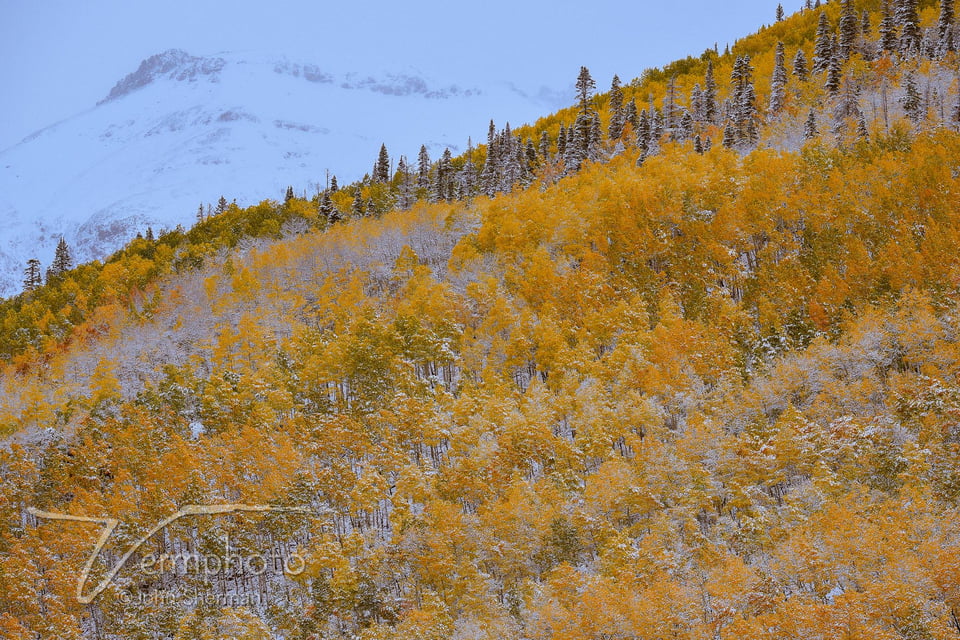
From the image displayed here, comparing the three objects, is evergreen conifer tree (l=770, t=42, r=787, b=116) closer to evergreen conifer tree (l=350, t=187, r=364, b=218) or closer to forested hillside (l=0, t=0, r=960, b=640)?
forested hillside (l=0, t=0, r=960, b=640)

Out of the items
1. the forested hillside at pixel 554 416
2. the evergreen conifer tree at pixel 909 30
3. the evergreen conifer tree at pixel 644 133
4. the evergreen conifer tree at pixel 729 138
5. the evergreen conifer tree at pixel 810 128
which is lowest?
the forested hillside at pixel 554 416

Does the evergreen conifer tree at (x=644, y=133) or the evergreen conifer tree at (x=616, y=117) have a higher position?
the evergreen conifer tree at (x=616, y=117)


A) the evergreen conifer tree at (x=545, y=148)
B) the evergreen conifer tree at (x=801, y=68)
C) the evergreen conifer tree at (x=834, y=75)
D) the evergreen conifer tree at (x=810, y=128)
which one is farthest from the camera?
the evergreen conifer tree at (x=545, y=148)

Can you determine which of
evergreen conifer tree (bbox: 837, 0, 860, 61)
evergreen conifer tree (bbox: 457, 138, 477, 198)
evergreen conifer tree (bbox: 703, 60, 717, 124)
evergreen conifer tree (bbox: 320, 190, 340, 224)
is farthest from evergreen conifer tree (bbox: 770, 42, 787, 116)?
evergreen conifer tree (bbox: 320, 190, 340, 224)

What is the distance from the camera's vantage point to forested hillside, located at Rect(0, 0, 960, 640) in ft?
141

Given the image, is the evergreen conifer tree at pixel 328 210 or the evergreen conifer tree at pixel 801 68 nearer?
the evergreen conifer tree at pixel 801 68

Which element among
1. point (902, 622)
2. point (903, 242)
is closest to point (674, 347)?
point (903, 242)

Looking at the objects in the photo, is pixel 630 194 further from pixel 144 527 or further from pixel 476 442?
pixel 144 527

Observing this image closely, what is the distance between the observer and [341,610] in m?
45.8

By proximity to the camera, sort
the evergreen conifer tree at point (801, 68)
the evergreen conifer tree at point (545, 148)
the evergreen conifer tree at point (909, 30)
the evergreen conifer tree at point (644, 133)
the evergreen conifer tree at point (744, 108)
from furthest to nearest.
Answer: the evergreen conifer tree at point (545, 148) < the evergreen conifer tree at point (801, 68) < the evergreen conifer tree at point (644, 133) < the evergreen conifer tree at point (909, 30) < the evergreen conifer tree at point (744, 108)

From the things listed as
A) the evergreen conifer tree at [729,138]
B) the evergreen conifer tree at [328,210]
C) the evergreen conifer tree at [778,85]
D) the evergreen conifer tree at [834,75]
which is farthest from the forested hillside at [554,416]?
the evergreen conifer tree at [328,210]

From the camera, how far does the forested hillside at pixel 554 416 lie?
4297cm

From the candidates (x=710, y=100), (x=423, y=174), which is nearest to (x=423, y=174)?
(x=423, y=174)

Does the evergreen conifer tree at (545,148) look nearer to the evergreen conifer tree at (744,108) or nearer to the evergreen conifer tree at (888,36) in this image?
the evergreen conifer tree at (744,108)
